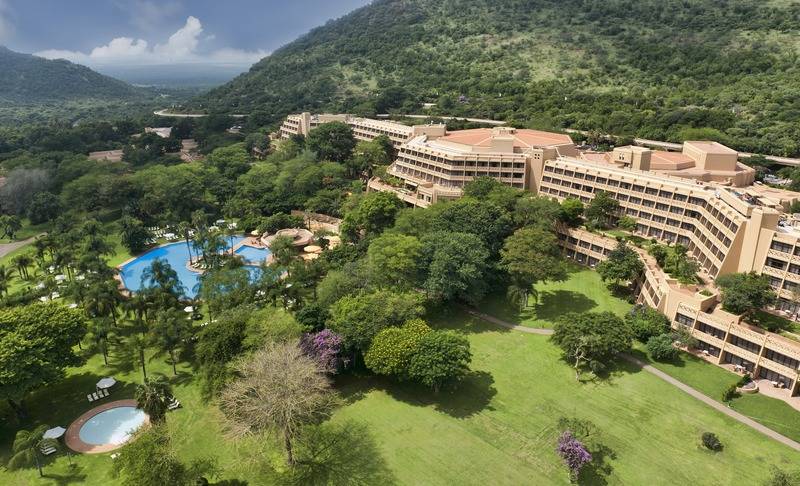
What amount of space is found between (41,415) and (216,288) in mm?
19302

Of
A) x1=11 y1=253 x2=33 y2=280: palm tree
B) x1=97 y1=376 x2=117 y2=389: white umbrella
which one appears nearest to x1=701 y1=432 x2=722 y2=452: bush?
x1=97 y1=376 x2=117 y2=389: white umbrella

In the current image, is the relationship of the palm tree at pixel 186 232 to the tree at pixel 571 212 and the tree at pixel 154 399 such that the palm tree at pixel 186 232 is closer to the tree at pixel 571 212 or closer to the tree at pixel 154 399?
the tree at pixel 154 399

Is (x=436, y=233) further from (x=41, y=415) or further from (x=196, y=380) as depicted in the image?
(x=41, y=415)

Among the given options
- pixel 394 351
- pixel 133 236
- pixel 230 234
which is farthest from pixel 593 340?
pixel 133 236

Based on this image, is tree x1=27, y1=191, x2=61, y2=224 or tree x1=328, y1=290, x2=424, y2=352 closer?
tree x1=328, y1=290, x2=424, y2=352

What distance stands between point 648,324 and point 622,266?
10.4m

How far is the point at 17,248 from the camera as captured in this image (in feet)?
267

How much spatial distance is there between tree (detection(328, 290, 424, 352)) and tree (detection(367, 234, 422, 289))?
5.10 m

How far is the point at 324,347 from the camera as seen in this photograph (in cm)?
4269

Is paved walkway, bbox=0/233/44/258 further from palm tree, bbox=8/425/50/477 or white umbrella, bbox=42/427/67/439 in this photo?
palm tree, bbox=8/425/50/477

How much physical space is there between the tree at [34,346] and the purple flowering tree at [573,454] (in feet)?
132

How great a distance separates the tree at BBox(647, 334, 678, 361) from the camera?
148 feet

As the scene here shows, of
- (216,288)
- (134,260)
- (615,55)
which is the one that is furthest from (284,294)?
(615,55)

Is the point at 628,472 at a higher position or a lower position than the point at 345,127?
lower
